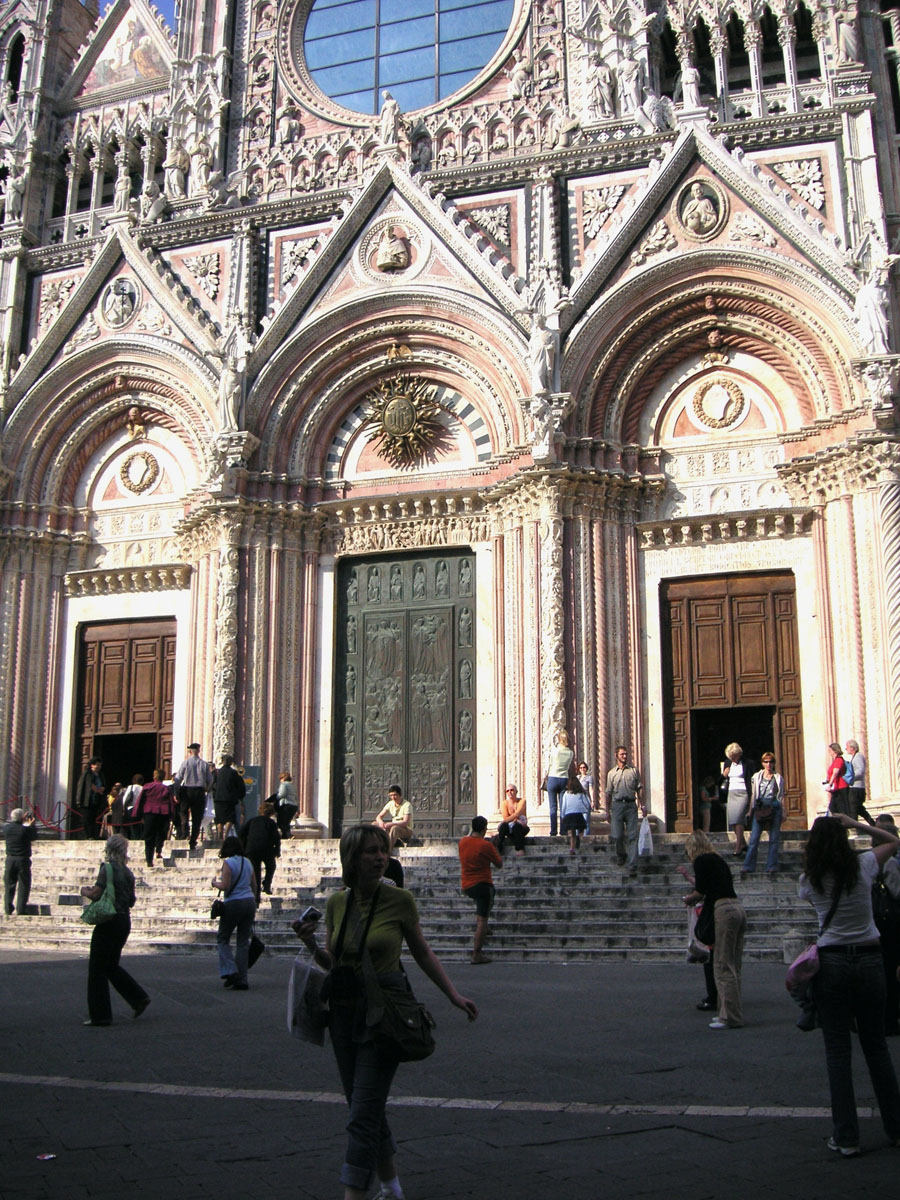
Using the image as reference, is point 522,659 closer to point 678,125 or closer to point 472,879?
point 472,879

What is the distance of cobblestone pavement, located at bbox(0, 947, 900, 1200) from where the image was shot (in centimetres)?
528

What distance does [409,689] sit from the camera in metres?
21.3

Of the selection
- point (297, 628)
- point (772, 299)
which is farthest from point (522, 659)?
point (772, 299)

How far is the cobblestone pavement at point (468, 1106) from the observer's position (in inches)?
208

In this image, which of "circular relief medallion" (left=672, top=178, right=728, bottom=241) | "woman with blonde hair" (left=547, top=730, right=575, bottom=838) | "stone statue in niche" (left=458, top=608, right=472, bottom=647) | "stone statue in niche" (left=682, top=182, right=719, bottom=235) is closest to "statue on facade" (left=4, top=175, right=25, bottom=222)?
"stone statue in niche" (left=458, top=608, right=472, bottom=647)

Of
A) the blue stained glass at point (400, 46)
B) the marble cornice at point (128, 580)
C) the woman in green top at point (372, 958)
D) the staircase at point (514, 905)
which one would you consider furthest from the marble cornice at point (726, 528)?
the woman in green top at point (372, 958)

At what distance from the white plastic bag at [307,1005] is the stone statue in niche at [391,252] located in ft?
61.5

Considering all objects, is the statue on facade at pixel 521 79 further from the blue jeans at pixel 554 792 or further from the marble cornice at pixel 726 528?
the blue jeans at pixel 554 792

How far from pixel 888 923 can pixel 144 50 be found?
24.6 metres

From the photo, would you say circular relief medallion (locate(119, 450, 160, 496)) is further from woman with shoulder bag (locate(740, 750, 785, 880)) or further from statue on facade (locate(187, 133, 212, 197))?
woman with shoulder bag (locate(740, 750, 785, 880))

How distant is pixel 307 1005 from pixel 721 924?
207 inches

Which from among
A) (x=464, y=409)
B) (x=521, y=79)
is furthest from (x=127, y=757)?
(x=521, y=79)

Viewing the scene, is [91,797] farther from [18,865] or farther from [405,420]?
[405,420]

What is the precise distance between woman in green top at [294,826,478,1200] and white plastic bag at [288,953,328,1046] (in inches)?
2.0
